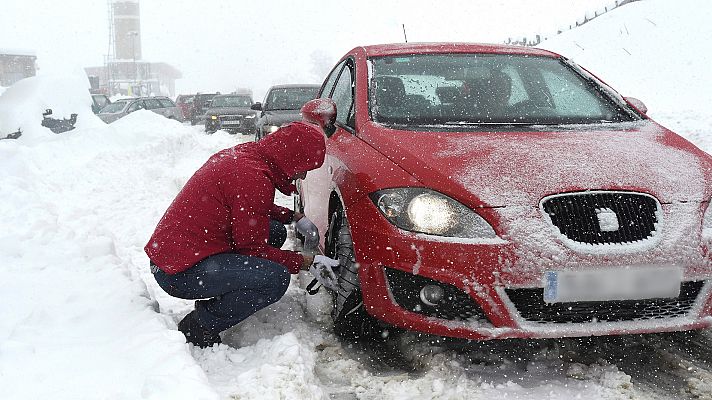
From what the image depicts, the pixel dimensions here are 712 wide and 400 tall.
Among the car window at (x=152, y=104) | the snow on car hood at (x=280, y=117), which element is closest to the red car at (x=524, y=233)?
the snow on car hood at (x=280, y=117)

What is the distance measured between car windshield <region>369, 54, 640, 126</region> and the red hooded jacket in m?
0.59

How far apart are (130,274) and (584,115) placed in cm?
277

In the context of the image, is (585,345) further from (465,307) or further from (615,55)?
(615,55)

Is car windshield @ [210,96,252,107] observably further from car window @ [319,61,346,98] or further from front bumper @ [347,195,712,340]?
front bumper @ [347,195,712,340]

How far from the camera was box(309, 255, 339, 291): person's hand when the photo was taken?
3.27 meters

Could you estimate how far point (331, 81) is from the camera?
5.12m

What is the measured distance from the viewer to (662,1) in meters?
29.4

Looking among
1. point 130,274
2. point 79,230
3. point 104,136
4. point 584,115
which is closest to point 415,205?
point 584,115

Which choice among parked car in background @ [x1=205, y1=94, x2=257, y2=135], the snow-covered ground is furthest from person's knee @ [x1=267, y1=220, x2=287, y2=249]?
parked car in background @ [x1=205, y1=94, x2=257, y2=135]

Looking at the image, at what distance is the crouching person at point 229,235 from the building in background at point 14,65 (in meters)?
76.3

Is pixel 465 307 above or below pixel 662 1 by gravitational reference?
below

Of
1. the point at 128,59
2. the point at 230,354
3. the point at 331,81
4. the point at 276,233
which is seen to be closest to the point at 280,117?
the point at 331,81

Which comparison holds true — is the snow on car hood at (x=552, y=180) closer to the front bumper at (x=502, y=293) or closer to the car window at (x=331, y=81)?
the front bumper at (x=502, y=293)

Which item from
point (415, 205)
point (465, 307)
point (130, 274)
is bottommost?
point (130, 274)
